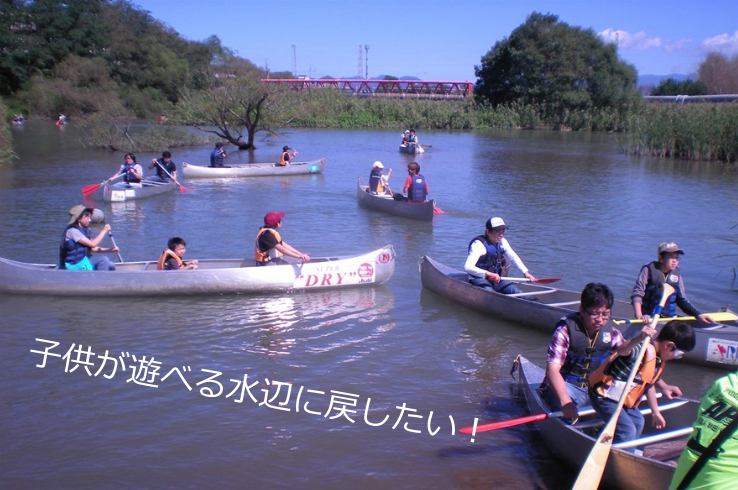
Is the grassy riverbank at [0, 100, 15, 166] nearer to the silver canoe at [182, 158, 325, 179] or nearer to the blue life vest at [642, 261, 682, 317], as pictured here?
the silver canoe at [182, 158, 325, 179]

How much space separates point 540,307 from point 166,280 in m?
5.28

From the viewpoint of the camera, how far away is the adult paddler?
9812 mm

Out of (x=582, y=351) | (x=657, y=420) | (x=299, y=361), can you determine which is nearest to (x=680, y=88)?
(x=299, y=361)

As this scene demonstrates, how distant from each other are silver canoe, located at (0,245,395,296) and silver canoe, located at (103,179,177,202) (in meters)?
8.25

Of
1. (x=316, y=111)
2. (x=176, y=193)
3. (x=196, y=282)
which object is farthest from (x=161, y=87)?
(x=196, y=282)

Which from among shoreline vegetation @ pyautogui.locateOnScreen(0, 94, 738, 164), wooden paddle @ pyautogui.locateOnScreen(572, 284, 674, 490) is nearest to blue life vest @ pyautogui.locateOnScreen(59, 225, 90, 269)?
wooden paddle @ pyautogui.locateOnScreen(572, 284, 674, 490)

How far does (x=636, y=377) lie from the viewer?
466cm

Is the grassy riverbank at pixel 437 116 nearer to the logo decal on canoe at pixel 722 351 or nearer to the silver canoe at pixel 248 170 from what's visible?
the silver canoe at pixel 248 170

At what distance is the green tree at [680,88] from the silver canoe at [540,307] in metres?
62.5

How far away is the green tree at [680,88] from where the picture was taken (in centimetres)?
6300

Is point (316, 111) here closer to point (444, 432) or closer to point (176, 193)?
point (176, 193)

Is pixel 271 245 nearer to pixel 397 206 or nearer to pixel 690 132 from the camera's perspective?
pixel 397 206

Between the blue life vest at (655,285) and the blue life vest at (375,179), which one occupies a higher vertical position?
the blue life vest at (375,179)

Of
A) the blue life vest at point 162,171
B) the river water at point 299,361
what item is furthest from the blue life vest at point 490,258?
the blue life vest at point 162,171
